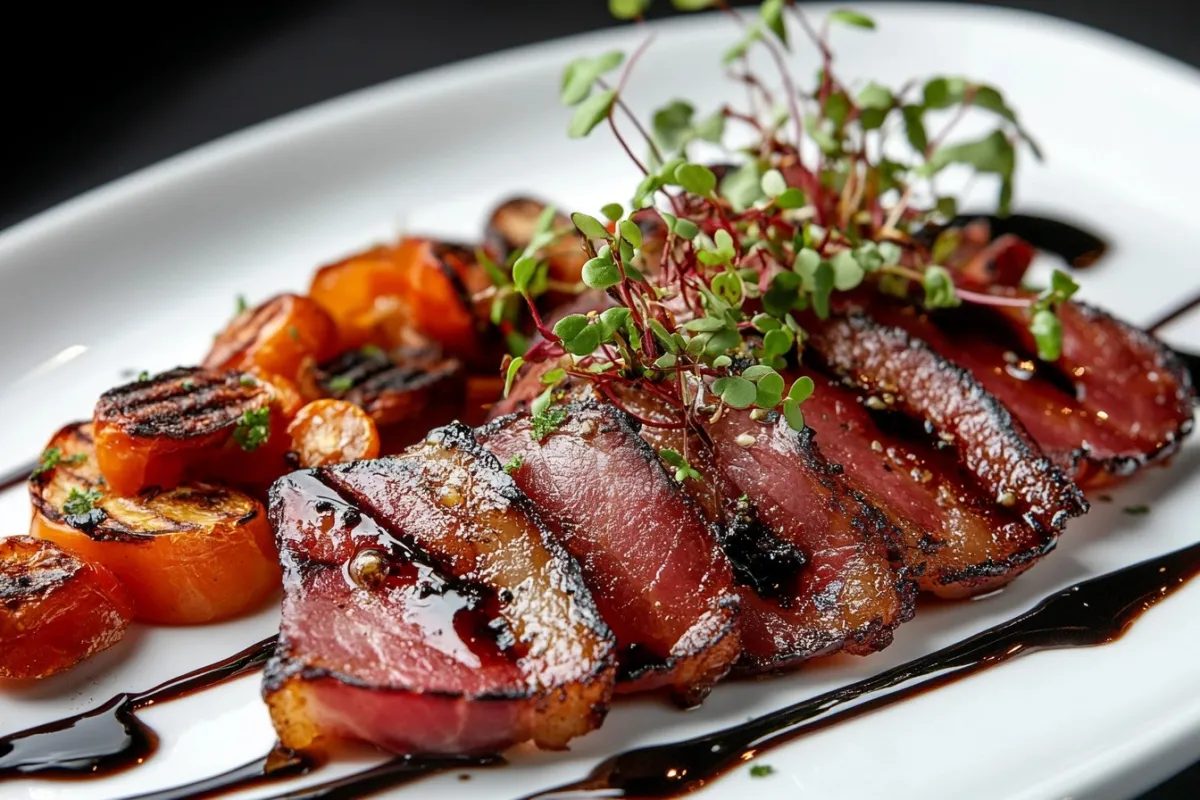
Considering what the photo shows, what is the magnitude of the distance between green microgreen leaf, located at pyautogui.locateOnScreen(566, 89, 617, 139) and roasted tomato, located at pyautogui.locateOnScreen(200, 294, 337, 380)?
98cm

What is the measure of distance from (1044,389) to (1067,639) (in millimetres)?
852

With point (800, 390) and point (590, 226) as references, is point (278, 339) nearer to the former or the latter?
point (590, 226)

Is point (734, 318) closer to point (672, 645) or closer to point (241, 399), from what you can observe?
point (672, 645)

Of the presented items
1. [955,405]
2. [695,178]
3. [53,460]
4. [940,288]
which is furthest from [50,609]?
[940,288]

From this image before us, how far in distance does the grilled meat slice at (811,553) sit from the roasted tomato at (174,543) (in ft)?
3.94

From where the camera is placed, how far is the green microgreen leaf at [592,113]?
11.5 ft

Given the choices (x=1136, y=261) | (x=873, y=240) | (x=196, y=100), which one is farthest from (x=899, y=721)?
(x=196, y=100)

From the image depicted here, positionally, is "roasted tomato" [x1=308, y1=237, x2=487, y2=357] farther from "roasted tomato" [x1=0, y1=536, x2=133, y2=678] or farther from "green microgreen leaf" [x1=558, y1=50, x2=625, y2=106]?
"roasted tomato" [x1=0, y1=536, x2=133, y2=678]

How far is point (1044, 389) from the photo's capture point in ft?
11.3

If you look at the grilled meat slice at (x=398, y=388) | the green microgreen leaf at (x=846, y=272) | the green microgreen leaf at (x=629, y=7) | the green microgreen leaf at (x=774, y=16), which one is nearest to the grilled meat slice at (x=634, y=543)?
the grilled meat slice at (x=398, y=388)

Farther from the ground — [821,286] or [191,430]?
[191,430]

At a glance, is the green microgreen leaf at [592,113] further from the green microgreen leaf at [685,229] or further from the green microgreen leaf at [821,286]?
the green microgreen leaf at [821,286]

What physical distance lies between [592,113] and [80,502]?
1.79 metres

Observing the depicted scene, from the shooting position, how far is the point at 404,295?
394 centimetres
